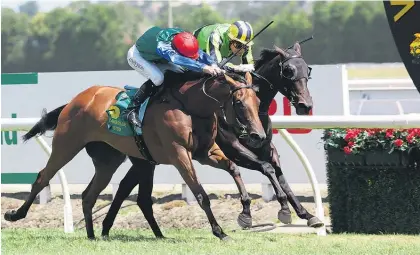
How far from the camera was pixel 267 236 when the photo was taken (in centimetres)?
638

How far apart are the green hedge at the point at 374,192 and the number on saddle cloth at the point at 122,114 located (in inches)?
64.4

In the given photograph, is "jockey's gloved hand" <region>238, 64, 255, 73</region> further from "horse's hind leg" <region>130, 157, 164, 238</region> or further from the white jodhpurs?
"horse's hind leg" <region>130, 157, 164, 238</region>

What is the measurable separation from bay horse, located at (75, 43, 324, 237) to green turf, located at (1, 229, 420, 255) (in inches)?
11.7

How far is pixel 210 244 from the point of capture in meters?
5.67

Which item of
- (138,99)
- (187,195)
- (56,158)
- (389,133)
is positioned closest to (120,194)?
(56,158)

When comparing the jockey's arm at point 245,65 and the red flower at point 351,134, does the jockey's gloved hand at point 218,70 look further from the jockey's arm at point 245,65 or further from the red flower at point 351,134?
the red flower at point 351,134

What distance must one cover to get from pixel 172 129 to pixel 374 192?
1794mm

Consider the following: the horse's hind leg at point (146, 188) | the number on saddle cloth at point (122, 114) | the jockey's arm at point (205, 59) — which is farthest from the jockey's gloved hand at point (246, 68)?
the horse's hind leg at point (146, 188)

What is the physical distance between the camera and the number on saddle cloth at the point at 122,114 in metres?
6.15

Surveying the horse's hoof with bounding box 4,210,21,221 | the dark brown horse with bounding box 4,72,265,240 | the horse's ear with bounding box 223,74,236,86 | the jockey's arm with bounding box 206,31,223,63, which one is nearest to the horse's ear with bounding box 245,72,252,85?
the dark brown horse with bounding box 4,72,265,240

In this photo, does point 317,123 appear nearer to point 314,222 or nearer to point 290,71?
point 290,71

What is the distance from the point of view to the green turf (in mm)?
5398

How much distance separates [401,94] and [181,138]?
43.1 ft

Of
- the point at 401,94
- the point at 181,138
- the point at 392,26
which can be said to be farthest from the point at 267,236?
the point at 401,94
